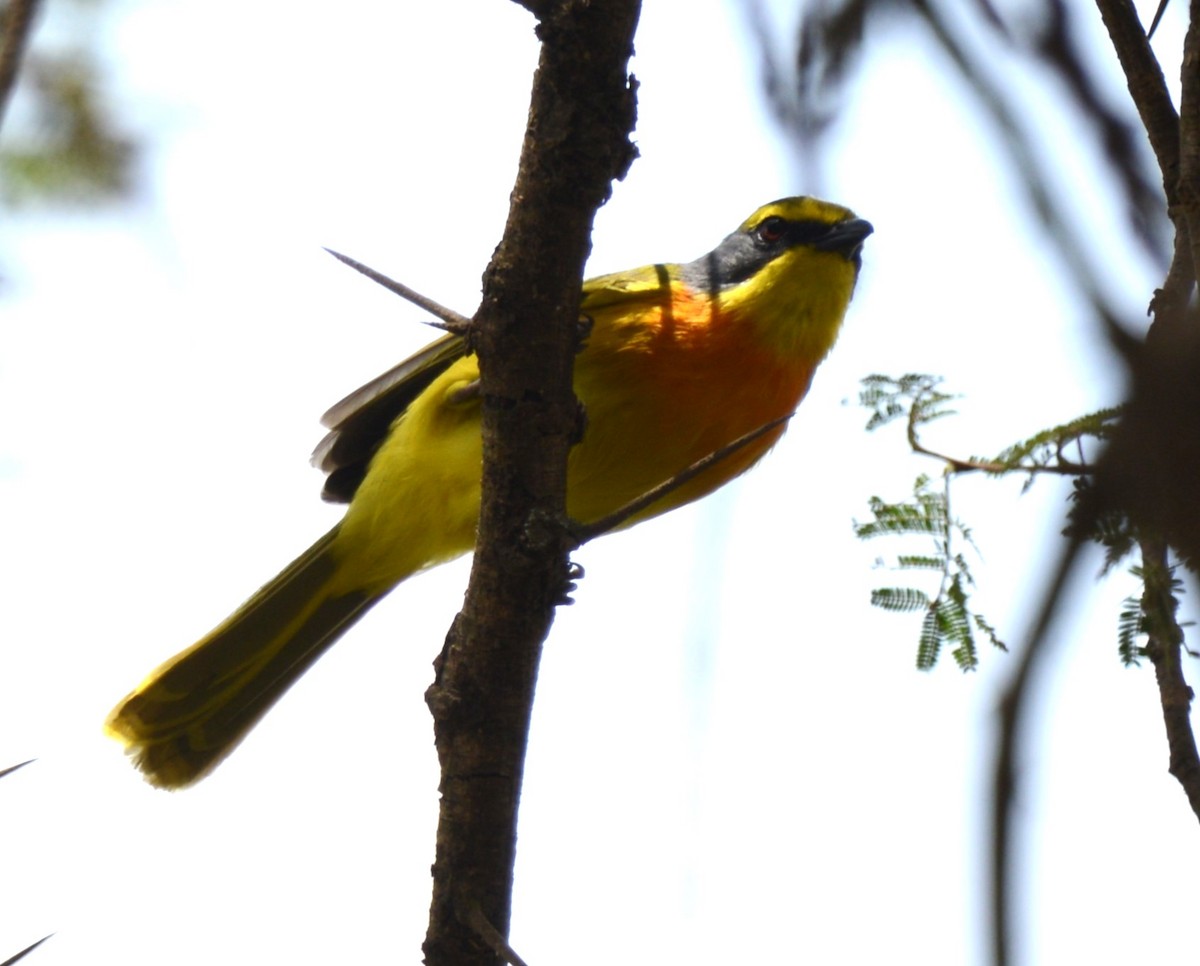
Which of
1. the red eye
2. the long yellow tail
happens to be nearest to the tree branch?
the long yellow tail

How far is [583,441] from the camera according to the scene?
4.50m

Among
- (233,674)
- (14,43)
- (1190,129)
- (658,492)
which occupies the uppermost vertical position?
(233,674)

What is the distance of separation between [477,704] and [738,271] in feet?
9.10

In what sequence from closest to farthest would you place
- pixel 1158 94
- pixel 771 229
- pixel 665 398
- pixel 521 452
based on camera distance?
pixel 1158 94, pixel 521 452, pixel 665 398, pixel 771 229

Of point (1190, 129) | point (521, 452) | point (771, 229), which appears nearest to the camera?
point (1190, 129)

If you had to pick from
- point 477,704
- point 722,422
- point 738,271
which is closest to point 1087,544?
point 477,704

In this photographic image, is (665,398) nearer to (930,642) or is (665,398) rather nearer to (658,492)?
(930,642)

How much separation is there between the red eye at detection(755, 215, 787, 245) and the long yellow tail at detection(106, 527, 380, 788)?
2004 millimetres

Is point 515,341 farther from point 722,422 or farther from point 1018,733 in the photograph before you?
point 722,422

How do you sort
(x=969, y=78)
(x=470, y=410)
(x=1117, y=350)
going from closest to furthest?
1. (x=1117, y=350)
2. (x=969, y=78)
3. (x=470, y=410)

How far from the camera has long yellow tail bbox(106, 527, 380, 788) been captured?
5.25 m

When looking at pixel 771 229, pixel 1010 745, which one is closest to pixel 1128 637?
pixel 1010 745

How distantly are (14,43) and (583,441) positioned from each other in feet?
9.98

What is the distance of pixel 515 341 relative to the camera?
2.81 meters
